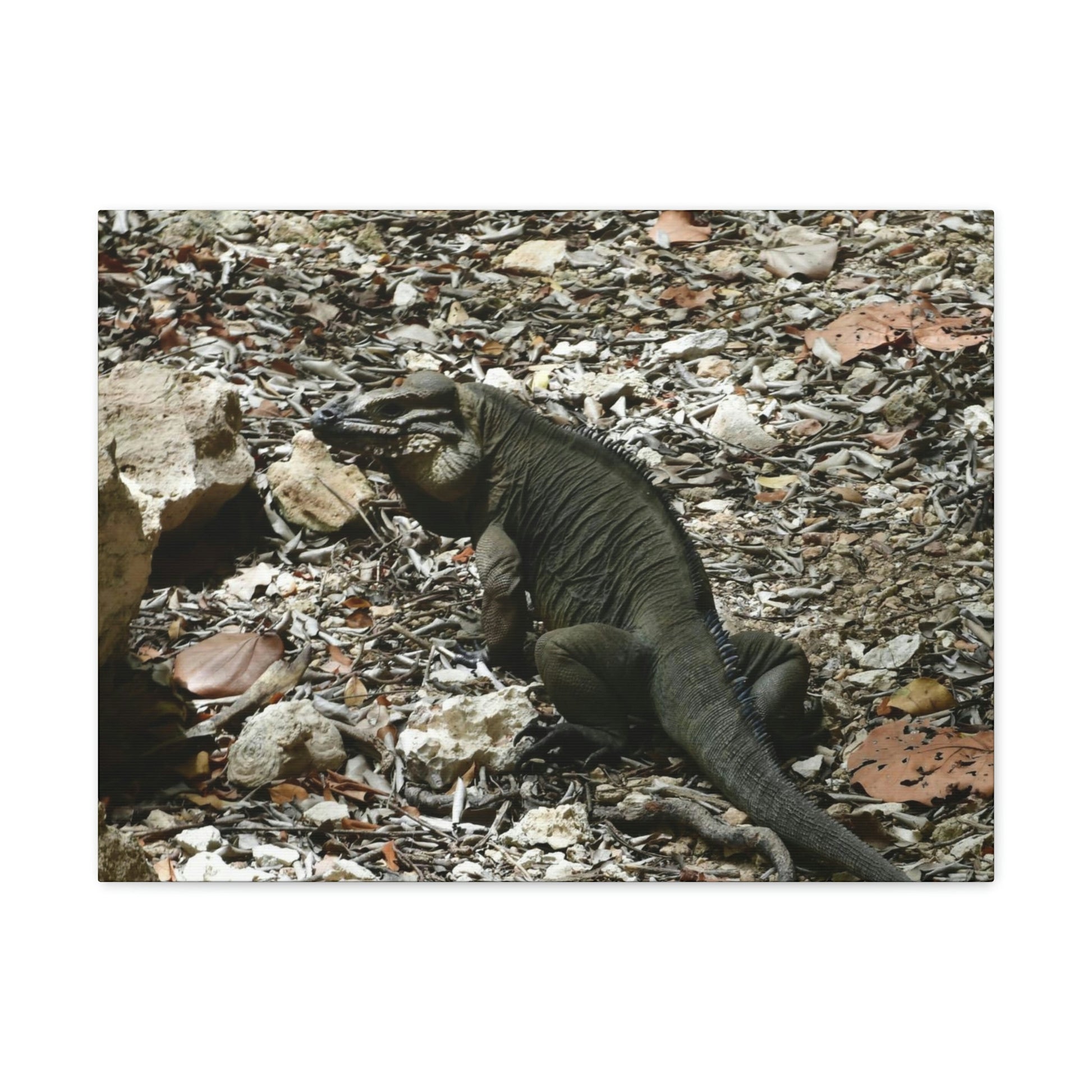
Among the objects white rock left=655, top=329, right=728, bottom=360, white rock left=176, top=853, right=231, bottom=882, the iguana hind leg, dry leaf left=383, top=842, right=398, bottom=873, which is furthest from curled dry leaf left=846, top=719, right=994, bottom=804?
white rock left=176, top=853, right=231, bottom=882

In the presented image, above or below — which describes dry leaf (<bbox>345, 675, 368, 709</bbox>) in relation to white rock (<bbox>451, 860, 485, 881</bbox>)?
above

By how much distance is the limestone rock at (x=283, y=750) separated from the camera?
3129 millimetres

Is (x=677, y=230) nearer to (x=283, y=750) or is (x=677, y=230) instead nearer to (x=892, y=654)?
(x=892, y=654)

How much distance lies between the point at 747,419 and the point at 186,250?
156cm

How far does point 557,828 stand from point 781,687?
0.67 meters

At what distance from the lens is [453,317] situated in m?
3.25

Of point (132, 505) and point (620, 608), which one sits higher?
point (132, 505)

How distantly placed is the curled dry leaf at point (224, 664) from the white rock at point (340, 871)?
1.63ft

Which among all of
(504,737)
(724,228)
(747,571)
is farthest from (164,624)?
(724,228)

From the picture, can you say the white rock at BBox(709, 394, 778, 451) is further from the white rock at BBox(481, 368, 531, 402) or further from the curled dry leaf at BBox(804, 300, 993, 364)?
the white rock at BBox(481, 368, 531, 402)

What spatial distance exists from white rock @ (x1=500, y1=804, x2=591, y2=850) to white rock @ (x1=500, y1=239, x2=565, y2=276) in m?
1.41

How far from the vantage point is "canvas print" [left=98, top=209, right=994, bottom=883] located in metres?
3.12
